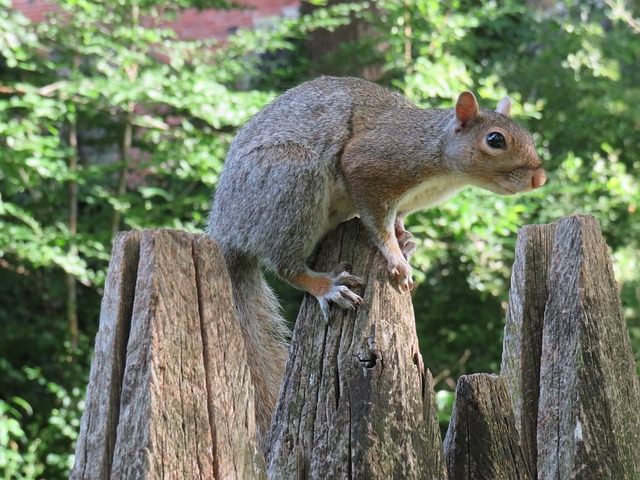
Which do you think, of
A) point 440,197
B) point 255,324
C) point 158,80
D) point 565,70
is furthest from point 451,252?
point 255,324

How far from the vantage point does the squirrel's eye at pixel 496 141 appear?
1.90 metres

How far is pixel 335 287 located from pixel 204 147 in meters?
2.53

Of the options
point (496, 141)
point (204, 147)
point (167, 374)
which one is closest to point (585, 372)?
point (167, 374)

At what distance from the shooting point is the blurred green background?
3.70m

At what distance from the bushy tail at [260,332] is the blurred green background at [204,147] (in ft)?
4.66

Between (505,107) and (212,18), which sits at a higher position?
(212,18)

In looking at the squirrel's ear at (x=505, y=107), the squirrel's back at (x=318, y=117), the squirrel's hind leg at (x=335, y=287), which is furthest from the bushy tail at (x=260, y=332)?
the squirrel's ear at (x=505, y=107)

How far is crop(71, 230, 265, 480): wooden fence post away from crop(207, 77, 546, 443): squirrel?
0.47m

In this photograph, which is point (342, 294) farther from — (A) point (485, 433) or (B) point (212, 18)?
(B) point (212, 18)

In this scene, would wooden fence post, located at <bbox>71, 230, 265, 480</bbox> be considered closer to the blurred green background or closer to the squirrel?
the squirrel

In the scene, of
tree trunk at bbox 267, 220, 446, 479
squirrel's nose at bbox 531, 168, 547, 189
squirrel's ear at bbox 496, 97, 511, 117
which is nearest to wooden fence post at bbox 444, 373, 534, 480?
tree trunk at bbox 267, 220, 446, 479

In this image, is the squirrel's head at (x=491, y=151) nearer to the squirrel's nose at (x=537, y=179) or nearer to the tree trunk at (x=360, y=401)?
the squirrel's nose at (x=537, y=179)

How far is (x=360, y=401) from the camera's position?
125 cm

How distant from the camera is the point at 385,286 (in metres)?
1.39
